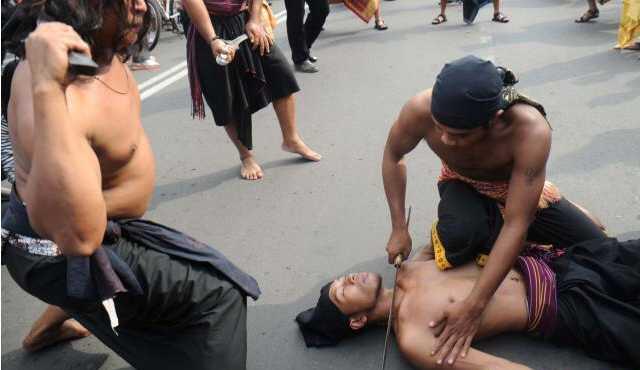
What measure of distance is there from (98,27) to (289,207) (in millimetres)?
1981

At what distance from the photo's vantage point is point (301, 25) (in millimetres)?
5875

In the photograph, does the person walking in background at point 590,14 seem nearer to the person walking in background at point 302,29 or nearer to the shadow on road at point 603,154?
the person walking in background at point 302,29

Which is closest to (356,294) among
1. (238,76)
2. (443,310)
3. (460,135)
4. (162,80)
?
(443,310)

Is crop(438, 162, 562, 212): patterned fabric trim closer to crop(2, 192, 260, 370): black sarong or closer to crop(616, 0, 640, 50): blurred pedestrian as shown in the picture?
crop(2, 192, 260, 370): black sarong

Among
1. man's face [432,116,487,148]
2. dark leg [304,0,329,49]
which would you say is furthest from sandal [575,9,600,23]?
man's face [432,116,487,148]

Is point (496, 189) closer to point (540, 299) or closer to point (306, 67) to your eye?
point (540, 299)

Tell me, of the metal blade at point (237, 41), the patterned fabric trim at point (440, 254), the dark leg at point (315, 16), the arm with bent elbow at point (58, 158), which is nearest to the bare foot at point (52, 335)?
the arm with bent elbow at point (58, 158)

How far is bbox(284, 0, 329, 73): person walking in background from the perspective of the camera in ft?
19.1

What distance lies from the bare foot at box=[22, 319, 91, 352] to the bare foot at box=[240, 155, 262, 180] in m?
1.58

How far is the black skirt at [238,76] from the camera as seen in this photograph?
3.68 m

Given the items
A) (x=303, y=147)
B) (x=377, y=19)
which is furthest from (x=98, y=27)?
(x=377, y=19)

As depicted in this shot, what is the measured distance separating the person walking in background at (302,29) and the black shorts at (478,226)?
3.60m

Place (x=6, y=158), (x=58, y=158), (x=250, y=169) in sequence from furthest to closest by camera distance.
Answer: (x=250, y=169) → (x=6, y=158) → (x=58, y=158)

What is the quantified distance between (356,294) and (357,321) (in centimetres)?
11
